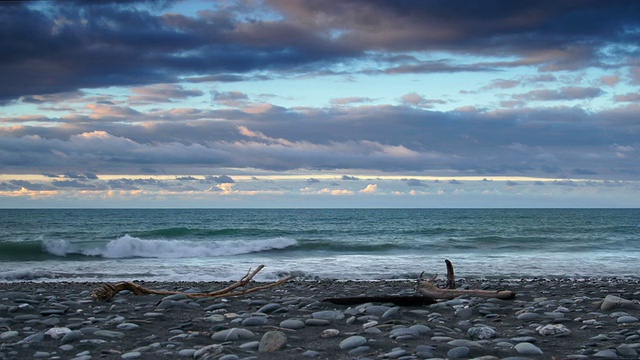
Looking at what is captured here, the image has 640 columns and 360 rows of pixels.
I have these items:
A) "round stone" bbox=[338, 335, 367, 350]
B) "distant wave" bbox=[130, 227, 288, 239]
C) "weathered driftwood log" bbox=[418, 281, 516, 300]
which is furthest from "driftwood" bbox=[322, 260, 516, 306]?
"distant wave" bbox=[130, 227, 288, 239]

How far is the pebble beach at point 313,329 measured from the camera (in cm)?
464

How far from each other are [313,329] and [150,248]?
69.4 feet

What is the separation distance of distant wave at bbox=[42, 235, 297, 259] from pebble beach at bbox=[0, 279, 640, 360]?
55.9 feet

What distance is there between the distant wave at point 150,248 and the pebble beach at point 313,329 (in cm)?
1705

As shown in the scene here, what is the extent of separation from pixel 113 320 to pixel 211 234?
1219 inches

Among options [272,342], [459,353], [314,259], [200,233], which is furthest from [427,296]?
[200,233]

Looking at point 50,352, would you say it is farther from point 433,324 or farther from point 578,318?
point 578,318

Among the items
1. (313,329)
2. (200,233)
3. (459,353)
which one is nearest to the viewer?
(459,353)

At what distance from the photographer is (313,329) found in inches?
221

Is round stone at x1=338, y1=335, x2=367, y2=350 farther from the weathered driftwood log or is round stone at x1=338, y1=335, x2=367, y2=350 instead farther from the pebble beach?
the weathered driftwood log

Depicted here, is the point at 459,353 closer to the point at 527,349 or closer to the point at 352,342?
the point at 527,349

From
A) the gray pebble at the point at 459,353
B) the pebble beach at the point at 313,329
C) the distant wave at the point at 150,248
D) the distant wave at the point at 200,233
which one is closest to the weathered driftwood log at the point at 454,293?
the pebble beach at the point at 313,329

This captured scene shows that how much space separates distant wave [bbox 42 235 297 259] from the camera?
80.1ft

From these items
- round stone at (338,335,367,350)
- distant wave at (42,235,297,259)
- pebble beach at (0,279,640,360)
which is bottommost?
distant wave at (42,235,297,259)
